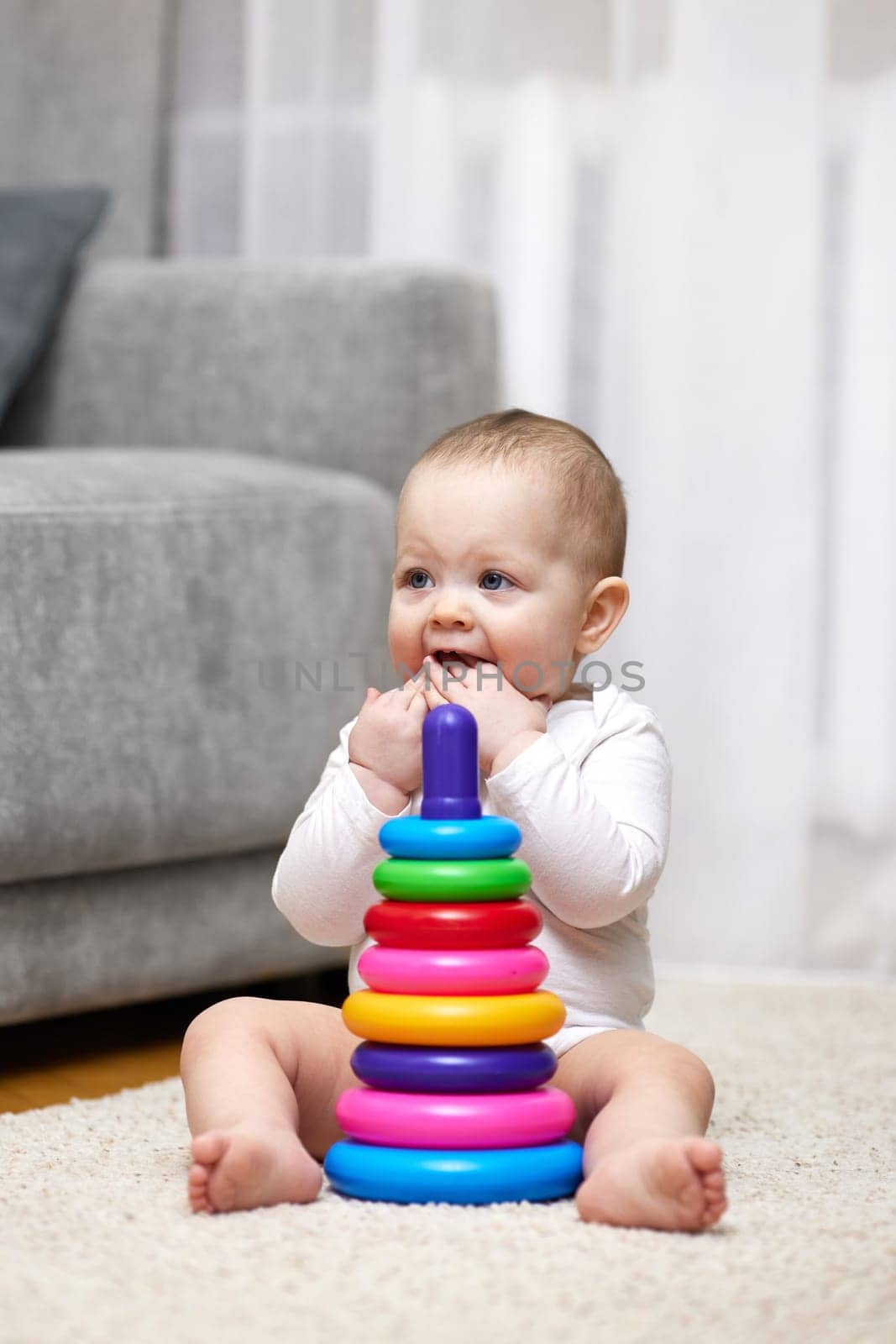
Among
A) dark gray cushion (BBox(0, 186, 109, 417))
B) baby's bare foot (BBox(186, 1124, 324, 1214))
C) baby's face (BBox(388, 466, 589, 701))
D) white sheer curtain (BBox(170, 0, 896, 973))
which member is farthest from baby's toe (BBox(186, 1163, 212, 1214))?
white sheer curtain (BBox(170, 0, 896, 973))

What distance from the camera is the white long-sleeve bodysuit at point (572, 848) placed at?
3.48 feet

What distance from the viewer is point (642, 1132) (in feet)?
3.16

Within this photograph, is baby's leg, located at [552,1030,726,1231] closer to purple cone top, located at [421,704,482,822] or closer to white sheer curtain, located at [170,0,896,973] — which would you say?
purple cone top, located at [421,704,482,822]

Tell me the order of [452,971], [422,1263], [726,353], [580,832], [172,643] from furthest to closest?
[726,353]
[172,643]
[580,832]
[452,971]
[422,1263]

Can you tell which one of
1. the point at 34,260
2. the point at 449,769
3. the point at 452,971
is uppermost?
the point at 34,260

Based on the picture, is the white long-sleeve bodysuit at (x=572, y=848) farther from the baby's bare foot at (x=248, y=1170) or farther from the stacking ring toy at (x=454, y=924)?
the baby's bare foot at (x=248, y=1170)

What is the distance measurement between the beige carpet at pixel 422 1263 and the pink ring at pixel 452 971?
0.42 feet

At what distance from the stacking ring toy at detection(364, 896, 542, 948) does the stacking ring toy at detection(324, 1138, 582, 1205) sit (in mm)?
122

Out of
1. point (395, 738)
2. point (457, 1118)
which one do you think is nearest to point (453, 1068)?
point (457, 1118)

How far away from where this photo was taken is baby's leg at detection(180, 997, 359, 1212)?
0.93m

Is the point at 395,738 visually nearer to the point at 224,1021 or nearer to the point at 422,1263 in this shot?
the point at 224,1021

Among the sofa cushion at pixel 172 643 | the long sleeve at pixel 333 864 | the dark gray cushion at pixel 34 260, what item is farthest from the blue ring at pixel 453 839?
the dark gray cushion at pixel 34 260

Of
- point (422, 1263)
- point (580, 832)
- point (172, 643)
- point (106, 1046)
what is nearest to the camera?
point (422, 1263)

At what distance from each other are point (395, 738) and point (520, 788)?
10 cm
